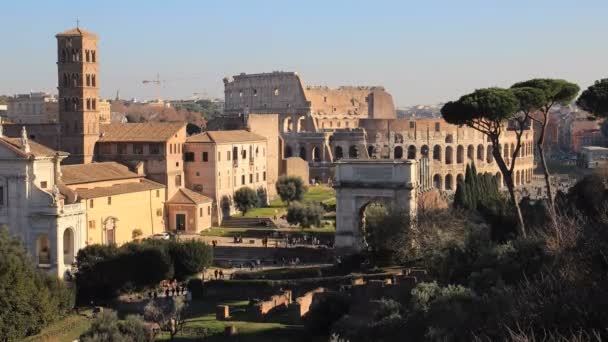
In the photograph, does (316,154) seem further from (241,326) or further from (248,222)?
(241,326)

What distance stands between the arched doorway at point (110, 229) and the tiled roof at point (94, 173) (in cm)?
194

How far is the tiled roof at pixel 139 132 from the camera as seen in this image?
50375 mm

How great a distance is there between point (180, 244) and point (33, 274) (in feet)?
23.4

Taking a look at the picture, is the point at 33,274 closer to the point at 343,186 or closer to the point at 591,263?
the point at 343,186

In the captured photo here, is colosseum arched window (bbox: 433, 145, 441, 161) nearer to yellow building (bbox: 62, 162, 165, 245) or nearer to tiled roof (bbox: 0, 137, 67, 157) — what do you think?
yellow building (bbox: 62, 162, 165, 245)

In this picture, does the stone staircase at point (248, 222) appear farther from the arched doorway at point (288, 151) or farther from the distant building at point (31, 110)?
the distant building at point (31, 110)

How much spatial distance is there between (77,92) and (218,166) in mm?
8320

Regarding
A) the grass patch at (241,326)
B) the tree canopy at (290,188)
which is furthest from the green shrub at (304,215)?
the grass patch at (241,326)

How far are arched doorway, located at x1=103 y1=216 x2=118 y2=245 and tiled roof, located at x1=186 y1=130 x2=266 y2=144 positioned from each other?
407 inches

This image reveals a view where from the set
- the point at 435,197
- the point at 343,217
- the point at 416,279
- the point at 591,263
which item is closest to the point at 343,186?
the point at 343,217

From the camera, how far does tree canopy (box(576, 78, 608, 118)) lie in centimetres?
3512

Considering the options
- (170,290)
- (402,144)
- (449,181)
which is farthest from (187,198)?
(449,181)

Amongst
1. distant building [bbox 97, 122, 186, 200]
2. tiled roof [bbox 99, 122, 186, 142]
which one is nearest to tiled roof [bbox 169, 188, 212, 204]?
distant building [bbox 97, 122, 186, 200]

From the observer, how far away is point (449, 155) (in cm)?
8588
